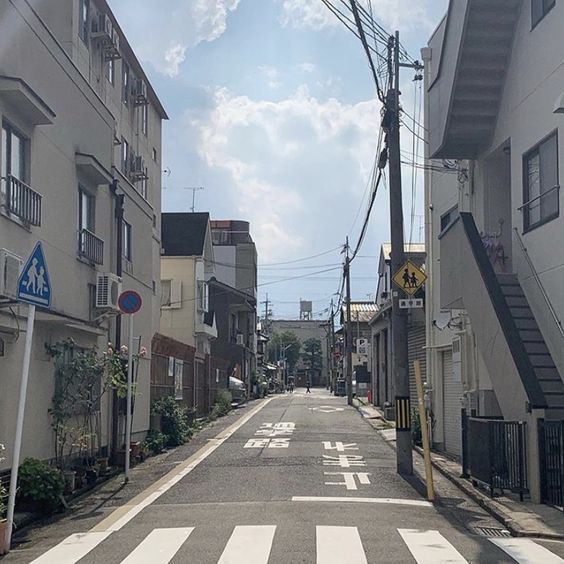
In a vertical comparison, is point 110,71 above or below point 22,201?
above

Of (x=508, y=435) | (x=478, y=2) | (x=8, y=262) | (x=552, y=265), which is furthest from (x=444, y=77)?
(x=8, y=262)

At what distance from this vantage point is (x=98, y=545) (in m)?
9.61

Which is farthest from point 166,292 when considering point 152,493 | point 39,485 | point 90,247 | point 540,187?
point 39,485

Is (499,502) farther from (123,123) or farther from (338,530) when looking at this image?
(123,123)

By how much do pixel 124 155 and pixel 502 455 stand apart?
21910 mm

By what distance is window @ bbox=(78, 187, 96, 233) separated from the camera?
1573 cm

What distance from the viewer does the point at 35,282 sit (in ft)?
30.8

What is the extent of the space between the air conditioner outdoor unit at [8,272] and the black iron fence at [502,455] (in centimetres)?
775

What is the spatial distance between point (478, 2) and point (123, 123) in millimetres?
18034

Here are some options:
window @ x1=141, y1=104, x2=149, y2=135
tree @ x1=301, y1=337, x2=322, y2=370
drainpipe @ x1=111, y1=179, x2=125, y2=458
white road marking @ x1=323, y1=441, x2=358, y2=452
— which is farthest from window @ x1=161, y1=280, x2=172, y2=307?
tree @ x1=301, y1=337, x2=322, y2=370

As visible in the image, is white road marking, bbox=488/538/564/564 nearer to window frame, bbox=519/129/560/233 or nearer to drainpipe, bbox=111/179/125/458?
window frame, bbox=519/129/560/233

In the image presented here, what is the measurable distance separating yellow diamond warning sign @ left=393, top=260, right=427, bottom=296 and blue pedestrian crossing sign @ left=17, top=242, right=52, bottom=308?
29.4ft

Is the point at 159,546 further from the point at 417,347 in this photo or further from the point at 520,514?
the point at 417,347

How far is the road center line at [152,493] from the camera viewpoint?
36.4 ft
